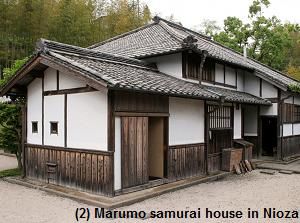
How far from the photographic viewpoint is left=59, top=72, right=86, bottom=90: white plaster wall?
27.7ft

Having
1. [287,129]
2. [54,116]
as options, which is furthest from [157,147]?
[287,129]

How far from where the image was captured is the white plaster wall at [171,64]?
11.2 meters

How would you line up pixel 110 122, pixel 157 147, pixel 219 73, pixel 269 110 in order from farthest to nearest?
pixel 269 110
pixel 219 73
pixel 157 147
pixel 110 122

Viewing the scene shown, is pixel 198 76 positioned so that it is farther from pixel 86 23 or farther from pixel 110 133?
pixel 86 23

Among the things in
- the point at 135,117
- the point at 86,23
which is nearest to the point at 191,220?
the point at 135,117

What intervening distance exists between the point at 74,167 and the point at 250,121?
10306 mm

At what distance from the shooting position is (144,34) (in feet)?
49.2

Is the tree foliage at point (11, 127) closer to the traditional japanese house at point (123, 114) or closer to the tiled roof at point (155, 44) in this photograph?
the traditional japanese house at point (123, 114)

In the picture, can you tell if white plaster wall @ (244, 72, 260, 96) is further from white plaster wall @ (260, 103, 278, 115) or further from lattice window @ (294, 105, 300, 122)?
lattice window @ (294, 105, 300, 122)

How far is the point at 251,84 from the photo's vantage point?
1591 centimetres

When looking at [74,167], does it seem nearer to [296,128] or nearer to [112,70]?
[112,70]

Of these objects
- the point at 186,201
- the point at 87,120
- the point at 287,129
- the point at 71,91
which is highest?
the point at 71,91

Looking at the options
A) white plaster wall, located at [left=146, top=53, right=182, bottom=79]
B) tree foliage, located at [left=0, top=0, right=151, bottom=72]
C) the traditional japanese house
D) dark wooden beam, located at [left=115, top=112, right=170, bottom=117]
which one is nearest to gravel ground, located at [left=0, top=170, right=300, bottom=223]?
the traditional japanese house

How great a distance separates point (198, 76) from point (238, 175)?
3.98 meters
